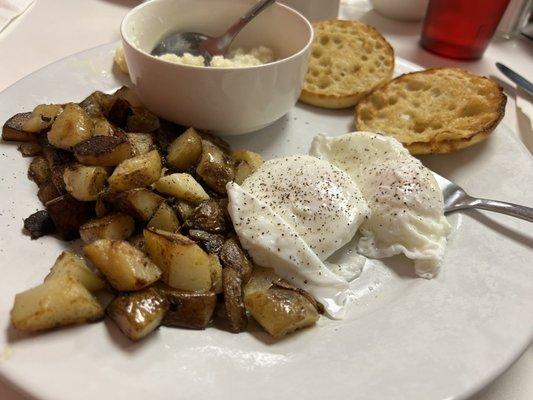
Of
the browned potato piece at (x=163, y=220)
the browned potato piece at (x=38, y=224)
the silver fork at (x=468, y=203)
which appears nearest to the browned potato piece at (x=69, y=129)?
the browned potato piece at (x=38, y=224)

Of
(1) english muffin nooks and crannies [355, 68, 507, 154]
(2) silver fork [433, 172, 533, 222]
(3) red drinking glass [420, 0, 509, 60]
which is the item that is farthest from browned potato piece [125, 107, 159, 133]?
(3) red drinking glass [420, 0, 509, 60]

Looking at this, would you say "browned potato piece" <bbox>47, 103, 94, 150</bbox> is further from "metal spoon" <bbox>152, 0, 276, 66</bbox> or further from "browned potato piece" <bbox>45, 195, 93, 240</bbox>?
"metal spoon" <bbox>152, 0, 276, 66</bbox>

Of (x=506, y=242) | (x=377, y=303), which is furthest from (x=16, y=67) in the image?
(x=506, y=242)

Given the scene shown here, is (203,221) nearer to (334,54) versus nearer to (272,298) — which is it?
(272,298)

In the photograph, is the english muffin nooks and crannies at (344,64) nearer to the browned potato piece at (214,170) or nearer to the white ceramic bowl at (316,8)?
the white ceramic bowl at (316,8)

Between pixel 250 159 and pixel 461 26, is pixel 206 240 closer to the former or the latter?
pixel 250 159

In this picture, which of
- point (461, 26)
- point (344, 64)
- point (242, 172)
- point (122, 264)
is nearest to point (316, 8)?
point (344, 64)
